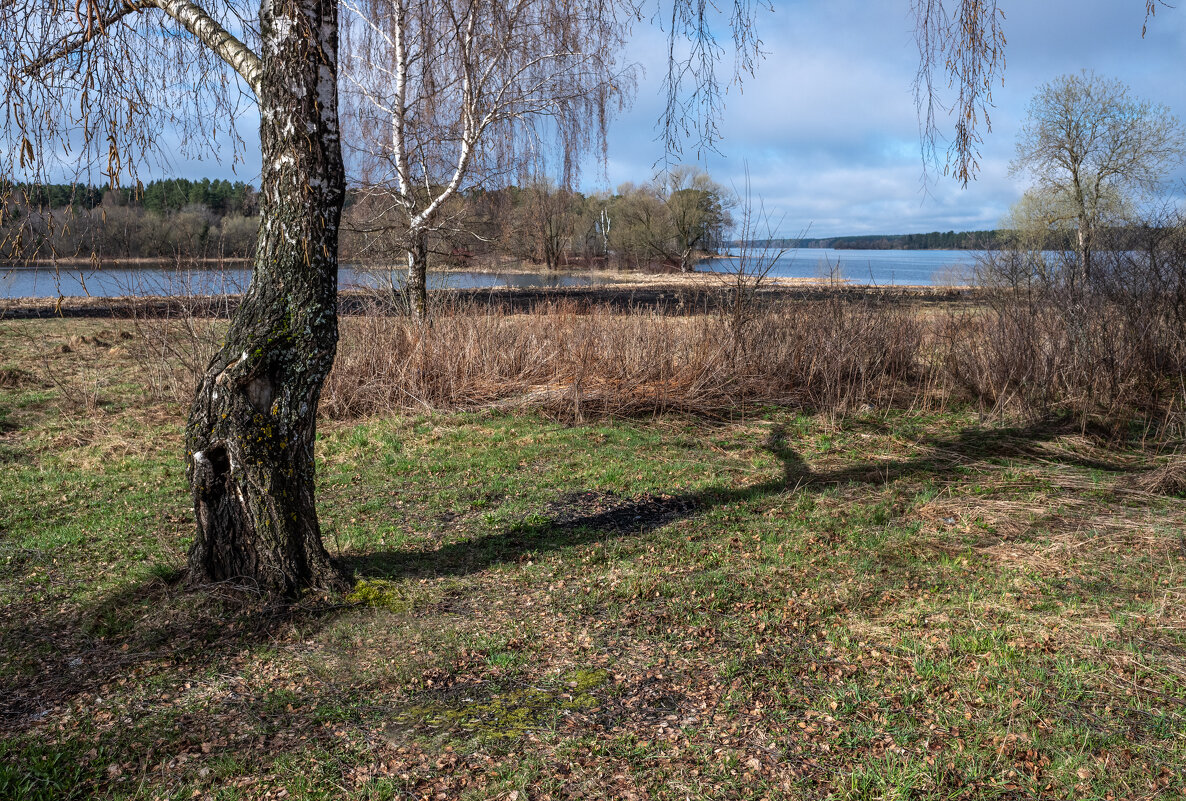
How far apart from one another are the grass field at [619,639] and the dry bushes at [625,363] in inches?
91.5

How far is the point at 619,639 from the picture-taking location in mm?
3826

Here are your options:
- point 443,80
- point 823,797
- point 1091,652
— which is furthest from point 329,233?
point 443,80

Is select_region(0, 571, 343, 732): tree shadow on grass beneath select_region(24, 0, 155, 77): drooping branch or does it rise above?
beneath

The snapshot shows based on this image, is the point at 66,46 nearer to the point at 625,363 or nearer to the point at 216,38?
the point at 216,38

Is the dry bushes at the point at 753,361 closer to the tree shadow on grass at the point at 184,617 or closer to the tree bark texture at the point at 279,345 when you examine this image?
the tree shadow on grass at the point at 184,617

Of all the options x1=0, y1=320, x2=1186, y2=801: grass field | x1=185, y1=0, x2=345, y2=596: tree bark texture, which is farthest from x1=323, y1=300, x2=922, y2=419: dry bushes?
x1=185, y1=0, x2=345, y2=596: tree bark texture

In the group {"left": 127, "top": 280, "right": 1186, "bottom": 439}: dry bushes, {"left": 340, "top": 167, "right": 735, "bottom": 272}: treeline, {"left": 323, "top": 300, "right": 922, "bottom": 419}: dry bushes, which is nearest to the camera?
{"left": 127, "top": 280, "right": 1186, "bottom": 439}: dry bushes

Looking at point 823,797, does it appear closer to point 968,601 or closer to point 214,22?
point 968,601

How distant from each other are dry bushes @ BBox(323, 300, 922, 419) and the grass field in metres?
2.32

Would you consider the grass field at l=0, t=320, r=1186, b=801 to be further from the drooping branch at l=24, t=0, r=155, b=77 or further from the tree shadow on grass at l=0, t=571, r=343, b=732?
the drooping branch at l=24, t=0, r=155, b=77

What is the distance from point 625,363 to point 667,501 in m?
3.83

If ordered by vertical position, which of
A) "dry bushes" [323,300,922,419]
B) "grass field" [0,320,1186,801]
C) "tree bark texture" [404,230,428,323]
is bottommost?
"grass field" [0,320,1186,801]

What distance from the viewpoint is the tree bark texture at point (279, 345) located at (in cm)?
360

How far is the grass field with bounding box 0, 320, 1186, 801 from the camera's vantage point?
2.73 meters
